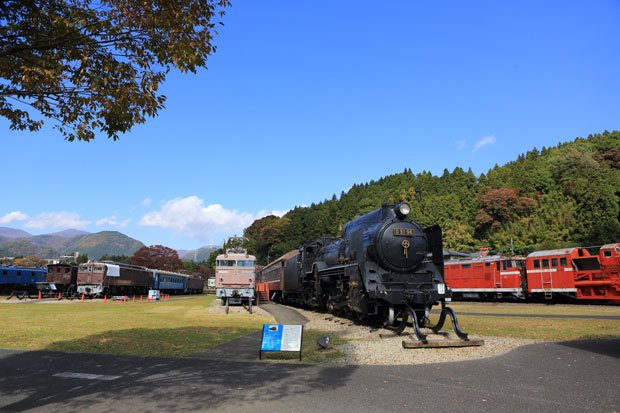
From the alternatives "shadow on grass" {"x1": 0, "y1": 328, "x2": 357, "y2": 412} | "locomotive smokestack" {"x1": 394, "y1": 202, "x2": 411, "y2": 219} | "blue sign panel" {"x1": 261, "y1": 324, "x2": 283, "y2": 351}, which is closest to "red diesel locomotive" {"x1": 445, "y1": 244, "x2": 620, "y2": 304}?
"locomotive smokestack" {"x1": 394, "y1": 202, "x2": 411, "y2": 219}

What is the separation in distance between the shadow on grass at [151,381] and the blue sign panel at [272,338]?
455mm

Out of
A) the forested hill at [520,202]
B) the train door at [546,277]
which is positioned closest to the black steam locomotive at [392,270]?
the train door at [546,277]

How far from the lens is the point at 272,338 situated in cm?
930

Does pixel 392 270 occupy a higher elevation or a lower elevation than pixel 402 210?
lower

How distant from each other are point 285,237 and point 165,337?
86.0 metres

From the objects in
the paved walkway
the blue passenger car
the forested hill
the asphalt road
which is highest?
the forested hill

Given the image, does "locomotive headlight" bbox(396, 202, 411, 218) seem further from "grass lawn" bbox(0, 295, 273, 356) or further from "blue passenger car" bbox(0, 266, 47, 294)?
"blue passenger car" bbox(0, 266, 47, 294)

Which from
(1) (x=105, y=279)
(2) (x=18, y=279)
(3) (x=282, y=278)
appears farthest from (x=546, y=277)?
(2) (x=18, y=279)

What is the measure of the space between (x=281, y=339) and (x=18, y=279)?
54.3m

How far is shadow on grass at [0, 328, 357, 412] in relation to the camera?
596cm

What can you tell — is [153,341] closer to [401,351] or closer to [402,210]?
[401,351]

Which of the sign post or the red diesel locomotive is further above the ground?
the red diesel locomotive

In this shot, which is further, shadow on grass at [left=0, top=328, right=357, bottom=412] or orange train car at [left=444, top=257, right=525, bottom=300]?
orange train car at [left=444, top=257, right=525, bottom=300]

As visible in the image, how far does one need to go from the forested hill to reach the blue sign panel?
49.0 m
